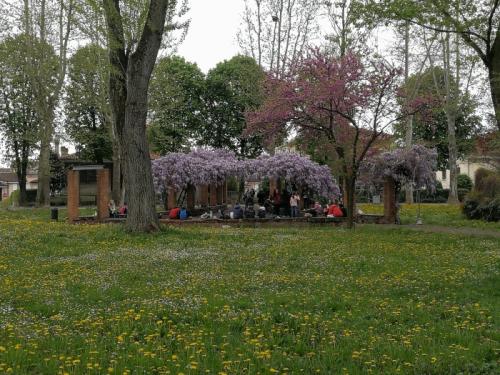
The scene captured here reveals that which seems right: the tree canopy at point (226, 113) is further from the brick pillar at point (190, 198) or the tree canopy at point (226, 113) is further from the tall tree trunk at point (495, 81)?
the tall tree trunk at point (495, 81)

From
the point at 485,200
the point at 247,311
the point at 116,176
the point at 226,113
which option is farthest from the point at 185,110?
the point at 247,311

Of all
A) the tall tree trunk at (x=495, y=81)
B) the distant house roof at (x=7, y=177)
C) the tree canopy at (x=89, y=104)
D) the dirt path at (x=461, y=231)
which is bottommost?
the dirt path at (x=461, y=231)

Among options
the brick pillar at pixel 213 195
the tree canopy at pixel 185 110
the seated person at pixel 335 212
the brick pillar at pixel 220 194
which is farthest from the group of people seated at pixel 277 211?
the tree canopy at pixel 185 110

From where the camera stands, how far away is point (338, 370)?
16.2 ft

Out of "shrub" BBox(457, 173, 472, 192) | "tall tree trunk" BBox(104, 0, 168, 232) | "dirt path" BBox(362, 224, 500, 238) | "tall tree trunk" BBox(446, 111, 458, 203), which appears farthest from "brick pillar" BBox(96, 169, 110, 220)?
"shrub" BBox(457, 173, 472, 192)

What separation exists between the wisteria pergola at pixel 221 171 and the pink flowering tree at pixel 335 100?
25.0ft

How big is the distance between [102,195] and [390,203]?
12443mm

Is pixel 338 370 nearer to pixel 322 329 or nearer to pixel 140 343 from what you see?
pixel 322 329

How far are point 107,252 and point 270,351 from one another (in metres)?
8.22

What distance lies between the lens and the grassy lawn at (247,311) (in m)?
5.13

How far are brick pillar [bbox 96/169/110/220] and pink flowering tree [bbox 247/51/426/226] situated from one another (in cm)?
714

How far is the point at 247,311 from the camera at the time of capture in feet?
23.4

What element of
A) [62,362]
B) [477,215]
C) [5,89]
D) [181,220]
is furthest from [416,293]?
[5,89]

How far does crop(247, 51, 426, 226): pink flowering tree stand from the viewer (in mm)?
20297
